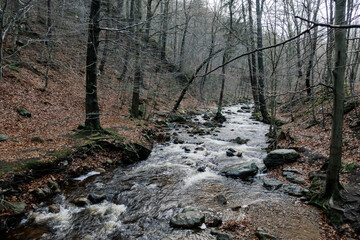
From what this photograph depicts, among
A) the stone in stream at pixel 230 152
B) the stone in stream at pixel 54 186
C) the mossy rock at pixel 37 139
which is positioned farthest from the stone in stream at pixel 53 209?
the stone in stream at pixel 230 152

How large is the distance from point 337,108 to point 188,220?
4235 mm

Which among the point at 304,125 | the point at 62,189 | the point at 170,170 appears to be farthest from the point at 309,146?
the point at 62,189

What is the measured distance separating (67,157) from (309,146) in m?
9.55

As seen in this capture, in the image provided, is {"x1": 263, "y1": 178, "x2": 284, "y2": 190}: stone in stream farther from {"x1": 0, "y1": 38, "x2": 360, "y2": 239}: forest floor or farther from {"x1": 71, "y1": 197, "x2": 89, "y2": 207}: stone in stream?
{"x1": 71, "y1": 197, "x2": 89, "y2": 207}: stone in stream

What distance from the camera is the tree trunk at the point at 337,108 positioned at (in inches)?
168

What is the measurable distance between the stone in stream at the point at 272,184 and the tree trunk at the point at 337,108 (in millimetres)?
1616

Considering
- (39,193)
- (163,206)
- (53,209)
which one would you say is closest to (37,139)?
(39,193)

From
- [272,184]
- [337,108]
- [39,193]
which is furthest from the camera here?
[272,184]

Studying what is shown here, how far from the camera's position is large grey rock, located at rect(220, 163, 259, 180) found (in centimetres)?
785

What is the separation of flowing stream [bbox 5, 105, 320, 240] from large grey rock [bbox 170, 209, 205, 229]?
146 millimetres

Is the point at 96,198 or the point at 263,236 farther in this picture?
the point at 96,198

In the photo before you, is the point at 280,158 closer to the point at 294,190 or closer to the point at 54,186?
the point at 294,190

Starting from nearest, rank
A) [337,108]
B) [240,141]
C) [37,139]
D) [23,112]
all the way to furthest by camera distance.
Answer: [337,108]
[37,139]
[23,112]
[240,141]

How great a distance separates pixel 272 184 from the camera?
6977mm
